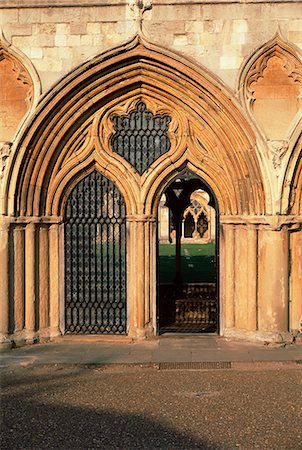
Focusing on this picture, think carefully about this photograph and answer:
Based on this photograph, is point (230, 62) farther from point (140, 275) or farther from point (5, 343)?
point (5, 343)

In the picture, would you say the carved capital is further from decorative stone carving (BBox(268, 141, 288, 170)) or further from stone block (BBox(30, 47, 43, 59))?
decorative stone carving (BBox(268, 141, 288, 170))

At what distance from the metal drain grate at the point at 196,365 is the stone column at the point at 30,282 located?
8.28 feet

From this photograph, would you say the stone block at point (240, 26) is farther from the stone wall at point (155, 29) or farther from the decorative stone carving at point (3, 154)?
the decorative stone carving at point (3, 154)

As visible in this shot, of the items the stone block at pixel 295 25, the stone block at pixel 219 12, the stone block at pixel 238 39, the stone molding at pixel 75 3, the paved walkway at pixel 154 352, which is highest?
Result: the stone molding at pixel 75 3

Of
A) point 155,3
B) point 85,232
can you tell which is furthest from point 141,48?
point 85,232

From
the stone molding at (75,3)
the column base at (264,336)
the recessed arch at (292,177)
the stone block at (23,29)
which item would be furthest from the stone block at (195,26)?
the column base at (264,336)

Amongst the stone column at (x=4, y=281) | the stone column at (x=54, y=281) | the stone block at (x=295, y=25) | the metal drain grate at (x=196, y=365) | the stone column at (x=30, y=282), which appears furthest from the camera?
the stone column at (x=54, y=281)

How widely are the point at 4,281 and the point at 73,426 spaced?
155 inches

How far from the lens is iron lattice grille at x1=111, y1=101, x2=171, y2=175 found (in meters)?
9.68

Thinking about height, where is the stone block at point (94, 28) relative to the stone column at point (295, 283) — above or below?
above

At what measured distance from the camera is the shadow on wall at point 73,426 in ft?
17.2

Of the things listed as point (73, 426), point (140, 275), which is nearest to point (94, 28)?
point (140, 275)

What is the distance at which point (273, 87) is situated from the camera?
357 inches

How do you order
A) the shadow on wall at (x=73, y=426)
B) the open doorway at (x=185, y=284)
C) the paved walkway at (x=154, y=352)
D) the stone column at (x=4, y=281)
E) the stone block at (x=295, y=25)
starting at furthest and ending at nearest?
the open doorway at (x=185, y=284) < the stone column at (x=4, y=281) < the stone block at (x=295, y=25) < the paved walkway at (x=154, y=352) < the shadow on wall at (x=73, y=426)
